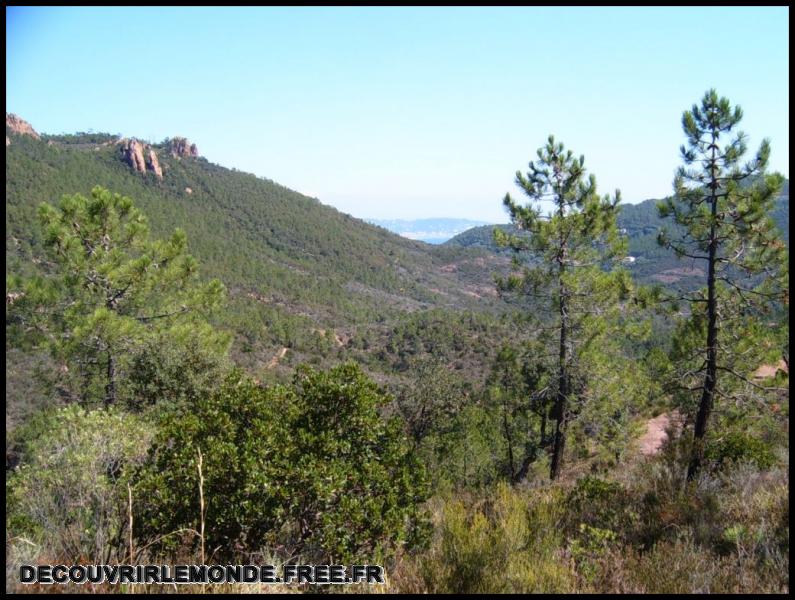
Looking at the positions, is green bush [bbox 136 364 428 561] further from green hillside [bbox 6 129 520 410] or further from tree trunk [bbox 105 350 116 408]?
green hillside [bbox 6 129 520 410]

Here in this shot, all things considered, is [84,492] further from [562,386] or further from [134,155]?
[134,155]

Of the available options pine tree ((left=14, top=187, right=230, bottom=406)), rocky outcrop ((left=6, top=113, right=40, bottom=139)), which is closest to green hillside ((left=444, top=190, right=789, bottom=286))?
pine tree ((left=14, top=187, right=230, bottom=406))

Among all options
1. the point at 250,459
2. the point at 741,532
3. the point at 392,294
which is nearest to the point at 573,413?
the point at 741,532

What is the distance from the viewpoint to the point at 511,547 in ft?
12.0

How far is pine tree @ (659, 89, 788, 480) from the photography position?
7320 mm

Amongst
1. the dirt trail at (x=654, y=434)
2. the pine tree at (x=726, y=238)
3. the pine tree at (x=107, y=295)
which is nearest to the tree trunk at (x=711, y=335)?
the pine tree at (x=726, y=238)

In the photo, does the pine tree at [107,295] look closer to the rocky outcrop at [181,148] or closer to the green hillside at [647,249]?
the green hillside at [647,249]

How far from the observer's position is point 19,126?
79125mm

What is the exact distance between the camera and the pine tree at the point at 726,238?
7.32 m

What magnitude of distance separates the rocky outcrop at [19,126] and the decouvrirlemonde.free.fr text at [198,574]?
312 feet

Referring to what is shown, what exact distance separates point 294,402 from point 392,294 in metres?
73.5

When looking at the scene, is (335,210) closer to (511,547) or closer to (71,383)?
(71,383)

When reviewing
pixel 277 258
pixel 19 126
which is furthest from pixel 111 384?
pixel 19 126

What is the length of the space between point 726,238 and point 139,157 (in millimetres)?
90075
